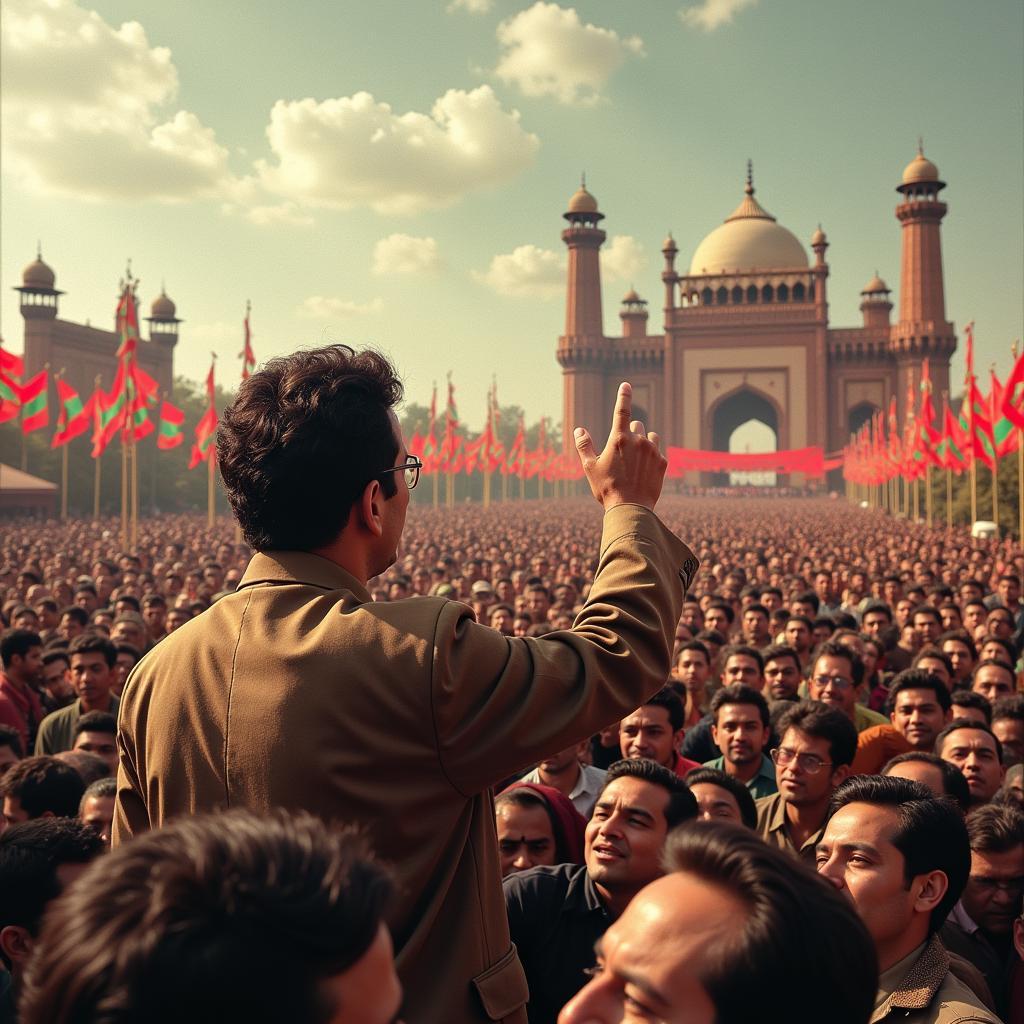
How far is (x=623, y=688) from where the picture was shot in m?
1.57

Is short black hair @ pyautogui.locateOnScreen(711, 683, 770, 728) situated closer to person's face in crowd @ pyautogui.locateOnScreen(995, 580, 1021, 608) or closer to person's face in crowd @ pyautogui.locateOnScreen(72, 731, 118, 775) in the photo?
person's face in crowd @ pyautogui.locateOnScreen(72, 731, 118, 775)

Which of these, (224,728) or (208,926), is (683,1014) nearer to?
(208,926)

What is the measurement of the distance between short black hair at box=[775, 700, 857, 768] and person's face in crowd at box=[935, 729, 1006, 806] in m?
0.51

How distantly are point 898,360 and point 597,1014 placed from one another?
57278mm

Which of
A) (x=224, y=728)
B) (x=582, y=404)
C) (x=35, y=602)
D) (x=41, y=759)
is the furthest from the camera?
(x=582, y=404)

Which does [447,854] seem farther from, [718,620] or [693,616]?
[693,616]

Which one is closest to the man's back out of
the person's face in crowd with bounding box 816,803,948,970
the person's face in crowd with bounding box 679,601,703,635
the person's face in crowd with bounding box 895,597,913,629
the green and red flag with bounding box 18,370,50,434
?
the person's face in crowd with bounding box 816,803,948,970

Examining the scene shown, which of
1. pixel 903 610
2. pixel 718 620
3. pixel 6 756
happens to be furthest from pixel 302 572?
pixel 903 610

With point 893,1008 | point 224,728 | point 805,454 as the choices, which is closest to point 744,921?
point 224,728

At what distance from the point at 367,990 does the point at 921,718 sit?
480 cm

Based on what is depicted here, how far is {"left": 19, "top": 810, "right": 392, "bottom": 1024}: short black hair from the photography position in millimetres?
824

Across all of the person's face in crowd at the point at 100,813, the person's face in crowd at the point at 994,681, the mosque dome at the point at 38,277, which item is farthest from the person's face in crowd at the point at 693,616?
the mosque dome at the point at 38,277

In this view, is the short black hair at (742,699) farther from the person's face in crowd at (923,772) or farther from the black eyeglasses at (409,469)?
the black eyeglasses at (409,469)

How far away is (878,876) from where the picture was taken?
267 cm
